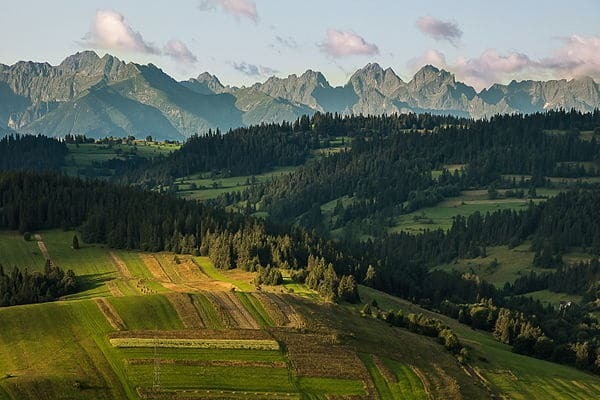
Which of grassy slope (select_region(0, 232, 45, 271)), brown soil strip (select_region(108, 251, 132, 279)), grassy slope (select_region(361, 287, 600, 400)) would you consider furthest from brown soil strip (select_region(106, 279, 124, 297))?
grassy slope (select_region(361, 287, 600, 400))

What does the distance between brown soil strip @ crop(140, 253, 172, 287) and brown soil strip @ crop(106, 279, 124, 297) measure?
30.8ft

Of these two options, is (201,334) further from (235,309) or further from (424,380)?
(424,380)

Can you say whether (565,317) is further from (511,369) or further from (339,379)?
(339,379)

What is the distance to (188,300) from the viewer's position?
389ft

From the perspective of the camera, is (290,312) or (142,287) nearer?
(290,312)

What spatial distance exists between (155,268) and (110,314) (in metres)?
58.3

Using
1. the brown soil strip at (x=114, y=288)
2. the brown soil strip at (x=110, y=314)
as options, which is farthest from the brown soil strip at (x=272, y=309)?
the brown soil strip at (x=114, y=288)

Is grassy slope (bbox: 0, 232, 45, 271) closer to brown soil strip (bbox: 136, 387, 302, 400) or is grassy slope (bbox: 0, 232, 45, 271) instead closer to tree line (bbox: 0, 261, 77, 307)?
tree line (bbox: 0, 261, 77, 307)

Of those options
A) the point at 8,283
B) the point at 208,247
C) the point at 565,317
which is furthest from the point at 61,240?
the point at 565,317

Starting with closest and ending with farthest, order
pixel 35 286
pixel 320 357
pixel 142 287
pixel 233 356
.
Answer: pixel 233 356, pixel 320 357, pixel 35 286, pixel 142 287

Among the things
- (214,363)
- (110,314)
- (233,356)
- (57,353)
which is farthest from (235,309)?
(57,353)

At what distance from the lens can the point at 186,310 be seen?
114 meters

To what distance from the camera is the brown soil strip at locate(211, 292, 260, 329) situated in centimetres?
11156

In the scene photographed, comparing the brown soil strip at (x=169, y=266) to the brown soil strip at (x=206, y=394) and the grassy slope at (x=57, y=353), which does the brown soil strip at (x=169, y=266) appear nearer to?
the grassy slope at (x=57, y=353)
